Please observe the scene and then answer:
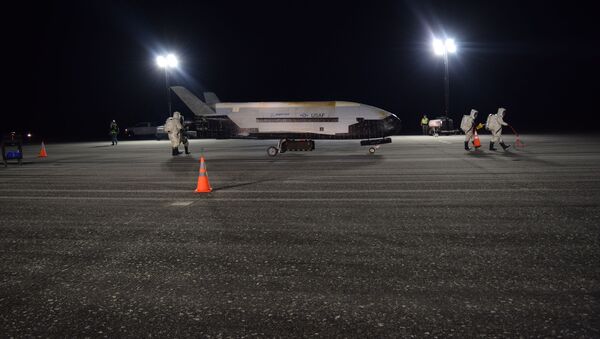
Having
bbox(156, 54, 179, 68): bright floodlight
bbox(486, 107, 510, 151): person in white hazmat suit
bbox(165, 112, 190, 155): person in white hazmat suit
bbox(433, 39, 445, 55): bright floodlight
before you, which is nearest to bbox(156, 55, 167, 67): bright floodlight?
bbox(156, 54, 179, 68): bright floodlight

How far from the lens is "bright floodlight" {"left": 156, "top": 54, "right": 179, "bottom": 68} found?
34.4 m

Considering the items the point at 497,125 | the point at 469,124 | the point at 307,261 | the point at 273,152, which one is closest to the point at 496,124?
the point at 497,125

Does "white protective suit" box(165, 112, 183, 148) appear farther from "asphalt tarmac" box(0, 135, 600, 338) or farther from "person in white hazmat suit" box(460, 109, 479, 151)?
"person in white hazmat suit" box(460, 109, 479, 151)

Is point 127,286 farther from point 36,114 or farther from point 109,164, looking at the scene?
point 36,114

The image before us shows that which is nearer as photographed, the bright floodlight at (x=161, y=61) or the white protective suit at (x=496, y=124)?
the white protective suit at (x=496, y=124)

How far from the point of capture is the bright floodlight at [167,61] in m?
34.4

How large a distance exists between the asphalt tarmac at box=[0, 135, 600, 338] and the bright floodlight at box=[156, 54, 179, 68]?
24.3 meters

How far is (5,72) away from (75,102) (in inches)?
→ 665

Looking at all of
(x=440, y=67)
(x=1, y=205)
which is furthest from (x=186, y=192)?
(x=440, y=67)

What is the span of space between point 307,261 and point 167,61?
1258 inches

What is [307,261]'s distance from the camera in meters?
5.52

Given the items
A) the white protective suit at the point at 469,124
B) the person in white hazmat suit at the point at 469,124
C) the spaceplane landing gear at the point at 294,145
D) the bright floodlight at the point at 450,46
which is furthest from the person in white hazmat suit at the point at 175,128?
the bright floodlight at the point at 450,46

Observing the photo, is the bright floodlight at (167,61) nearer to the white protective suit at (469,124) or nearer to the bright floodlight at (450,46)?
the bright floodlight at (450,46)

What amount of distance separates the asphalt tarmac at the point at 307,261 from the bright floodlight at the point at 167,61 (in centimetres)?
2434
